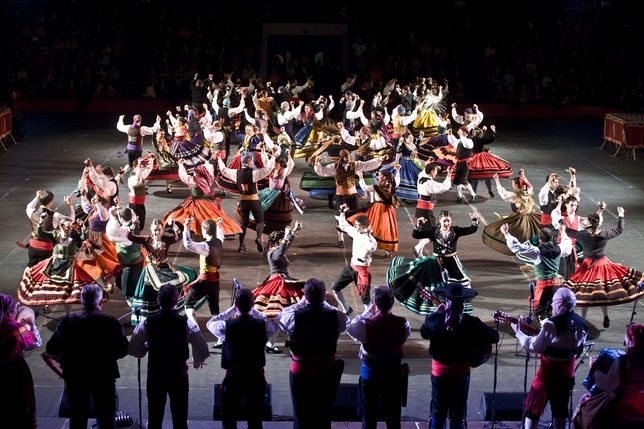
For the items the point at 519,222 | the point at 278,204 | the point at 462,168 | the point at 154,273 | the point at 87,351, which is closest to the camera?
the point at 87,351

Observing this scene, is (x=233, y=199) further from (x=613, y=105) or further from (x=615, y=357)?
(x=613, y=105)

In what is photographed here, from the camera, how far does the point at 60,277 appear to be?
8.83 m

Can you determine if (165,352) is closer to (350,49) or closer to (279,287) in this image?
(279,287)

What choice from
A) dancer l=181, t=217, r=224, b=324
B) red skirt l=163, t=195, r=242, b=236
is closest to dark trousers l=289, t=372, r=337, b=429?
dancer l=181, t=217, r=224, b=324

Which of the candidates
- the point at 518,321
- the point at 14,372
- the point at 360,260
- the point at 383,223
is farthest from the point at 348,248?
the point at 14,372

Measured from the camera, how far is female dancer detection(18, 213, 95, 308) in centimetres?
873

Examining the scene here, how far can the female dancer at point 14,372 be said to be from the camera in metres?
5.84

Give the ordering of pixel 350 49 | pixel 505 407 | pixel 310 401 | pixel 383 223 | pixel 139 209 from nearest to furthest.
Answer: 1. pixel 310 401
2. pixel 505 407
3. pixel 383 223
4. pixel 139 209
5. pixel 350 49

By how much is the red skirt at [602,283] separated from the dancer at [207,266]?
11.3 ft

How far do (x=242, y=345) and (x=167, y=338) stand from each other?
48 cm

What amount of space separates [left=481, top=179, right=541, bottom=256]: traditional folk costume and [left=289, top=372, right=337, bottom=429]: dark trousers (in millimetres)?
5604

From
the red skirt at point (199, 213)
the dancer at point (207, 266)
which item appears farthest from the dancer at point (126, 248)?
the red skirt at point (199, 213)

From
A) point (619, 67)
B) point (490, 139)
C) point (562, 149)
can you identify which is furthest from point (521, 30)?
point (490, 139)

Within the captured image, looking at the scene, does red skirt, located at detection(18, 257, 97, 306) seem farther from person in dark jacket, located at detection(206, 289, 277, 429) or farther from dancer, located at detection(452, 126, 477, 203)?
dancer, located at detection(452, 126, 477, 203)
